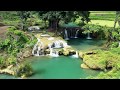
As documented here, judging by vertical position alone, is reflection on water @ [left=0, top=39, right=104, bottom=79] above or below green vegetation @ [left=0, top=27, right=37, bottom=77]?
below

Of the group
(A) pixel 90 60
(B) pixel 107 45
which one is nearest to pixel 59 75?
(A) pixel 90 60

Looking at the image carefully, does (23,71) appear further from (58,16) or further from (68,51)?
(58,16)

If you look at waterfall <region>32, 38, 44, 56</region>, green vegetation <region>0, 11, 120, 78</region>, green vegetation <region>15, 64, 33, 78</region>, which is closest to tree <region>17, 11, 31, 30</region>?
green vegetation <region>0, 11, 120, 78</region>

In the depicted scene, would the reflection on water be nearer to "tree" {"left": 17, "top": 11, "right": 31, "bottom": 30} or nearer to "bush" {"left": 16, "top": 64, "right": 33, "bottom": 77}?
"bush" {"left": 16, "top": 64, "right": 33, "bottom": 77}

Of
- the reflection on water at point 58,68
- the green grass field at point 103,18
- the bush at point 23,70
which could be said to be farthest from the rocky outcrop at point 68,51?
the green grass field at point 103,18

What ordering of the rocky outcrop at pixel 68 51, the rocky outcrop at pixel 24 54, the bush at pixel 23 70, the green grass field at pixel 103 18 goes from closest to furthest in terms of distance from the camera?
the bush at pixel 23 70 → the rocky outcrop at pixel 24 54 → the rocky outcrop at pixel 68 51 → the green grass field at pixel 103 18

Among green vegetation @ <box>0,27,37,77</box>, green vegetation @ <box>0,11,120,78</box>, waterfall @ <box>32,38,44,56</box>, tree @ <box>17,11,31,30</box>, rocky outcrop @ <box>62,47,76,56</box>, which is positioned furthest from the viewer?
tree @ <box>17,11,31,30</box>

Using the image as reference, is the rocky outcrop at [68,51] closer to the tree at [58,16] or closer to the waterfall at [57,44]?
the waterfall at [57,44]

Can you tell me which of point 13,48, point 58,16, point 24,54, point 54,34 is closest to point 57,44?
point 54,34
